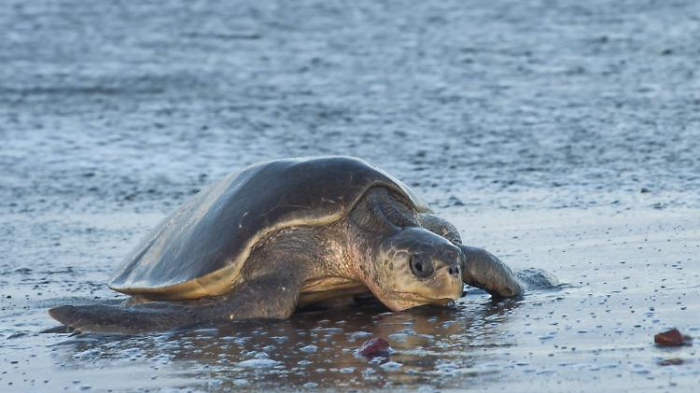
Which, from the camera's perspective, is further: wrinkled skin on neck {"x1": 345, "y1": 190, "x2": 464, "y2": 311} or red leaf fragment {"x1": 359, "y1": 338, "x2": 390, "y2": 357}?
wrinkled skin on neck {"x1": 345, "y1": 190, "x2": 464, "y2": 311}

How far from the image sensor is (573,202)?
7500mm

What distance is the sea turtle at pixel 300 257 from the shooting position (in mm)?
5121

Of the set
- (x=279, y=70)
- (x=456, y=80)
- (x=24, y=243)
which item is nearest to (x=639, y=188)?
(x=24, y=243)

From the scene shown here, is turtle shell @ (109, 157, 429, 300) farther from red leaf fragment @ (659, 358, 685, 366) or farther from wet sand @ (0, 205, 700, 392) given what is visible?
red leaf fragment @ (659, 358, 685, 366)

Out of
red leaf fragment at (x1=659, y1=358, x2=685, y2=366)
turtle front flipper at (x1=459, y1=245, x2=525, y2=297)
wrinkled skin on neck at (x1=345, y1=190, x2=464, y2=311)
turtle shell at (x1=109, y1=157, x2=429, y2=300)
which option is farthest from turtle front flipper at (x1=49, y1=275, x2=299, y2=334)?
red leaf fragment at (x1=659, y1=358, x2=685, y2=366)

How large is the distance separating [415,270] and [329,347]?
60cm

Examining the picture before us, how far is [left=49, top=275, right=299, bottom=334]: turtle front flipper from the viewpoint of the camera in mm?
5086

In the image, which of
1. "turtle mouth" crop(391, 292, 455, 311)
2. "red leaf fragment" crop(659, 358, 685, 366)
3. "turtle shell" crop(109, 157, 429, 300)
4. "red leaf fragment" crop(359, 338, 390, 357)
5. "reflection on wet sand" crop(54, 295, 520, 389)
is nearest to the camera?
"red leaf fragment" crop(659, 358, 685, 366)

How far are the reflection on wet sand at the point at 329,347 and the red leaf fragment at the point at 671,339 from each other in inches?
20.8

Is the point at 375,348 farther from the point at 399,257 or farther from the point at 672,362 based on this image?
the point at 672,362

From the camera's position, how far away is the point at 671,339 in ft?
14.0

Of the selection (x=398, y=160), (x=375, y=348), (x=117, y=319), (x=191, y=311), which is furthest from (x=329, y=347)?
(x=398, y=160)

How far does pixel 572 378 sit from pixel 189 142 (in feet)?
23.2

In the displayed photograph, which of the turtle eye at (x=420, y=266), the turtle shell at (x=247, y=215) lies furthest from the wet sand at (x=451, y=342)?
the turtle shell at (x=247, y=215)
